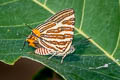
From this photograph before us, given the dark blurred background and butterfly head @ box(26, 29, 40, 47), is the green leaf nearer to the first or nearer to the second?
butterfly head @ box(26, 29, 40, 47)

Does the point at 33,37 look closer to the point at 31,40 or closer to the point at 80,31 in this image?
the point at 31,40

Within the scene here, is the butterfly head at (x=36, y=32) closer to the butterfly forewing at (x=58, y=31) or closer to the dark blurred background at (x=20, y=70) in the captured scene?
the butterfly forewing at (x=58, y=31)

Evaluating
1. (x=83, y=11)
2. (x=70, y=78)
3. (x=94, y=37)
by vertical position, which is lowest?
(x=70, y=78)

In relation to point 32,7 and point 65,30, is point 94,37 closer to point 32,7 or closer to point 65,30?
point 65,30

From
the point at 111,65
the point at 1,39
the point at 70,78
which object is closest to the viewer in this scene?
the point at 70,78

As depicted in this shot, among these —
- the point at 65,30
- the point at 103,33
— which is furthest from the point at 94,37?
the point at 65,30

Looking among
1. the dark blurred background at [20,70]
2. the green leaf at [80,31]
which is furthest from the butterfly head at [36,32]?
the dark blurred background at [20,70]
